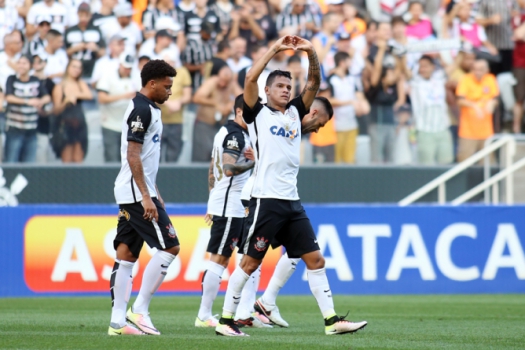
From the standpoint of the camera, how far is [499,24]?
59.2 ft

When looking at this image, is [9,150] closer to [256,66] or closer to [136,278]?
[136,278]

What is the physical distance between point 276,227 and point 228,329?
1.00 metres

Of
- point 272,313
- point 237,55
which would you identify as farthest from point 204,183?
point 272,313

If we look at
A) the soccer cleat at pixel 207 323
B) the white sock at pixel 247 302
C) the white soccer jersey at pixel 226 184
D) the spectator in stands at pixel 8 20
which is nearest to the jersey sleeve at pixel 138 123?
the white soccer jersey at pixel 226 184

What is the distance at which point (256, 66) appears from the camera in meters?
7.57

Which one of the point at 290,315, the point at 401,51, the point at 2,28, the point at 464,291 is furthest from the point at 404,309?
the point at 2,28

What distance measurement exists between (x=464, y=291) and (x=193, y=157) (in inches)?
199

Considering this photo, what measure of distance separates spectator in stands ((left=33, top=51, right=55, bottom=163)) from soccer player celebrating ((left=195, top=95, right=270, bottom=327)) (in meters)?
5.78

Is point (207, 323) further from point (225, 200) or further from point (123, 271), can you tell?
point (123, 271)

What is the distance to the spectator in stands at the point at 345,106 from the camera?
1606 centimetres

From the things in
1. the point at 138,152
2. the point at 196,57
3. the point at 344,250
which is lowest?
the point at 344,250

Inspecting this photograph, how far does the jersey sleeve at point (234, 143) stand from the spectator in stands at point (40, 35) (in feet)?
23.4

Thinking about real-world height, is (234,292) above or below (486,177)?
below

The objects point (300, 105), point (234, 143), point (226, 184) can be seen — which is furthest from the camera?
point (226, 184)
